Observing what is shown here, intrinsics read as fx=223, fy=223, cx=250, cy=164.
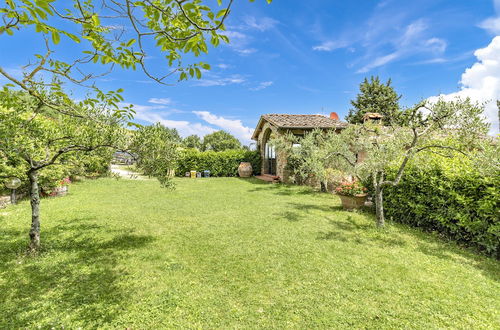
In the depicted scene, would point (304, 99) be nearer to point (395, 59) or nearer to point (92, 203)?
point (395, 59)

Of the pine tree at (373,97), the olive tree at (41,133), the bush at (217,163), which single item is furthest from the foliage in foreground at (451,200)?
the pine tree at (373,97)

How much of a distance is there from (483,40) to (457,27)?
1897mm

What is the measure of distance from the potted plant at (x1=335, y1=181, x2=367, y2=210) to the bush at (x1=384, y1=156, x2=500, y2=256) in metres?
1.01

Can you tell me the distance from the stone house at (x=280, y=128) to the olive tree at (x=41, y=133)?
12.3 metres

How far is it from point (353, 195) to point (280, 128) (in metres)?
8.46

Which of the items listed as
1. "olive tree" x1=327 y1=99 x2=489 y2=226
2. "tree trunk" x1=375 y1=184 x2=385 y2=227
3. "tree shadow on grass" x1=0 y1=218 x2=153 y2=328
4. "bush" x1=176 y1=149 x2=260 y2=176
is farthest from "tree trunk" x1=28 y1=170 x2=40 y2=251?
"bush" x1=176 y1=149 x2=260 y2=176

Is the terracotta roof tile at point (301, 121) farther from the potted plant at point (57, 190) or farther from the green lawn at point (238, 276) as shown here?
the potted plant at point (57, 190)

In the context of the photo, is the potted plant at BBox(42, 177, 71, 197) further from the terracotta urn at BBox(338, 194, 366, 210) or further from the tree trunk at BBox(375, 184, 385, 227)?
the tree trunk at BBox(375, 184, 385, 227)

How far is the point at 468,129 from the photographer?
17.5 feet

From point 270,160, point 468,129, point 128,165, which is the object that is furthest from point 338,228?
point 270,160

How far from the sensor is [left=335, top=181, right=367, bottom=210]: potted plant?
28.5 feet

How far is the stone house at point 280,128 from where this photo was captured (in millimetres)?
16078

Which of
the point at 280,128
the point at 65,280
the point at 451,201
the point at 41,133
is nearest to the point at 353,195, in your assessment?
the point at 451,201

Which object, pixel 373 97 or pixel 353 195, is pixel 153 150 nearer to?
pixel 353 195
